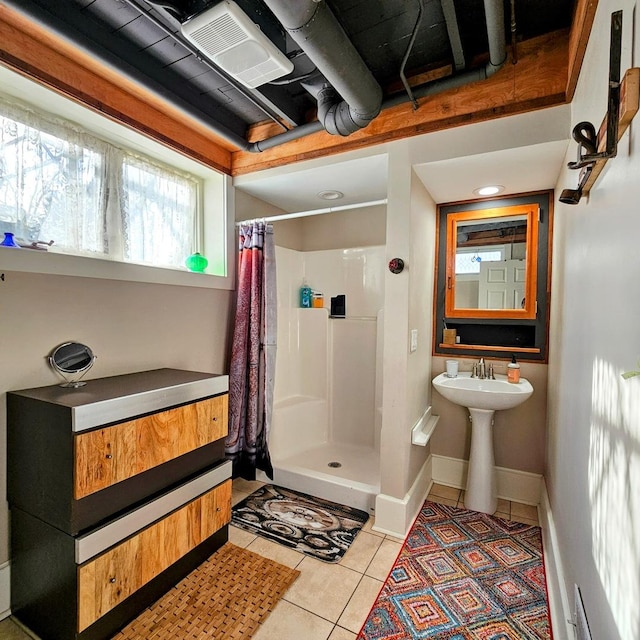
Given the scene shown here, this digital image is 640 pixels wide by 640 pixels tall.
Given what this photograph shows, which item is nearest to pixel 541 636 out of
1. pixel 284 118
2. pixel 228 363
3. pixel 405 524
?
pixel 405 524

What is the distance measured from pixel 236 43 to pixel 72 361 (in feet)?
5.14

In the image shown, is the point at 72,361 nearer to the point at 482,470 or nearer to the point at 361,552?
the point at 361,552

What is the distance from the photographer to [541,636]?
1449 mm

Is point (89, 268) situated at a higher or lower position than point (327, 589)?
higher

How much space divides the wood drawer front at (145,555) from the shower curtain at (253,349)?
2.06 ft

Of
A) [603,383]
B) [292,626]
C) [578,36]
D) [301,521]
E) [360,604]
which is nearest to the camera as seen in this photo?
[603,383]

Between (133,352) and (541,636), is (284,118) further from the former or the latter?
(541,636)

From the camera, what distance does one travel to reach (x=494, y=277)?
2559 millimetres

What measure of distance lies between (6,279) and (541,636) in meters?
2.65

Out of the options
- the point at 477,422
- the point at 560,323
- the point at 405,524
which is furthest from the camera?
the point at 477,422

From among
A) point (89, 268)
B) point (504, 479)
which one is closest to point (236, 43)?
point (89, 268)

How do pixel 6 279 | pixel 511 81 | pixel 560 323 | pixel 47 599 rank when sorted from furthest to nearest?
pixel 560 323
pixel 511 81
pixel 6 279
pixel 47 599

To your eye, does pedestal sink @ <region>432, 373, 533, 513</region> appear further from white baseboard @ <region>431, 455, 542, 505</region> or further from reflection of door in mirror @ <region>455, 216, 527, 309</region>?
reflection of door in mirror @ <region>455, 216, 527, 309</region>

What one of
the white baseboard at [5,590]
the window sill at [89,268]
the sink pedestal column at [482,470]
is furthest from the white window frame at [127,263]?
the sink pedestal column at [482,470]
